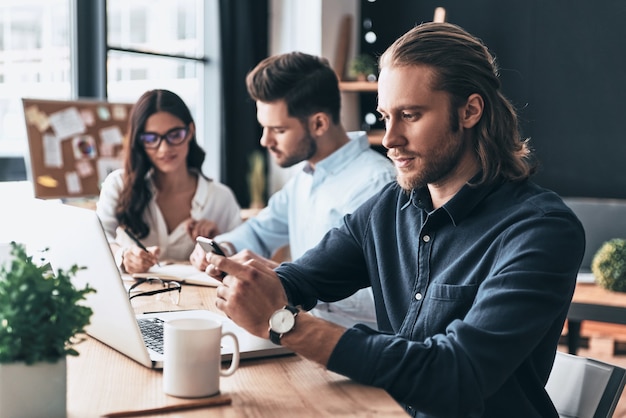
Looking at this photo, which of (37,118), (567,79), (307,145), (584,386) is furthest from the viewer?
(567,79)

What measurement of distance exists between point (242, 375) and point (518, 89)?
4073 mm

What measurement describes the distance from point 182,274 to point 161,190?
907mm

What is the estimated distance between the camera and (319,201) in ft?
8.75

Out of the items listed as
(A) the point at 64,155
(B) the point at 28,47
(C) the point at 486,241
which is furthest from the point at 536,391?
(B) the point at 28,47

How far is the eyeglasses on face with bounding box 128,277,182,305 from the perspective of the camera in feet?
6.36

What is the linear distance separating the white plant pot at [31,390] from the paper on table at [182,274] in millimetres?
1042

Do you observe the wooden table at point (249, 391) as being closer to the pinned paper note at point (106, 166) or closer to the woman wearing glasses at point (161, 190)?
the woman wearing glasses at point (161, 190)

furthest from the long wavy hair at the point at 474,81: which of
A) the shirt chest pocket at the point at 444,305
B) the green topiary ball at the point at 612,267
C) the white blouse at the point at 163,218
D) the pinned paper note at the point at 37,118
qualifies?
the pinned paper note at the point at 37,118

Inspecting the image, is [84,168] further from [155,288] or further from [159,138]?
[155,288]

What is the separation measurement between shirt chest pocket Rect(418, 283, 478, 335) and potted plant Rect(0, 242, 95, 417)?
680mm

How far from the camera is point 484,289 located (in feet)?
4.32

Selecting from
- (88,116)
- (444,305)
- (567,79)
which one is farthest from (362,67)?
(444,305)

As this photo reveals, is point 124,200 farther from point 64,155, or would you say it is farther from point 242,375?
point 242,375

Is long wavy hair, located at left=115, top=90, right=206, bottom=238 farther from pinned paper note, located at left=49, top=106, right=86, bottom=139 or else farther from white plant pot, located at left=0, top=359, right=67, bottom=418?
white plant pot, located at left=0, top=359, right=67, bottom=418
